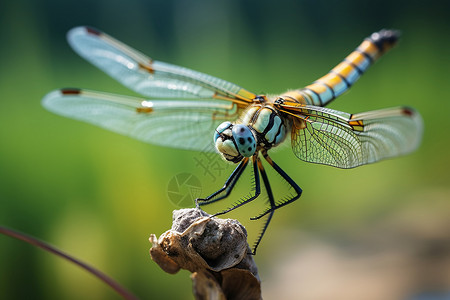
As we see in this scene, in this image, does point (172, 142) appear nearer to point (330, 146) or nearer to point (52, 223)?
point (330, 146)

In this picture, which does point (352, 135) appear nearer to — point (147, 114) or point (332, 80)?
point (332, 80)

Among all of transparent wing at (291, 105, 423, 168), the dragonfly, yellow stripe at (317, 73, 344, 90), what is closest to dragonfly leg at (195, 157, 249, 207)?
the dragonfly

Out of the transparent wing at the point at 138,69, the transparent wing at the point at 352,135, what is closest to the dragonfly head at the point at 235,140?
the transparent wing at the point at 352,135

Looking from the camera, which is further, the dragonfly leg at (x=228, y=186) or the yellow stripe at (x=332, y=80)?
the yellow stripe at (x=332, y=80)

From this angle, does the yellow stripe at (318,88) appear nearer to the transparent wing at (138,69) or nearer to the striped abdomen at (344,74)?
the striped abdomen at (344,74)

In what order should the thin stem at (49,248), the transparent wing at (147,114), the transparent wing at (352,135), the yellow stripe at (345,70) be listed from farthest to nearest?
the yellow stripe at (345,70), the transparent wing at (147,114), the transparent wing at (352,135), the thin stem at (49,248)
